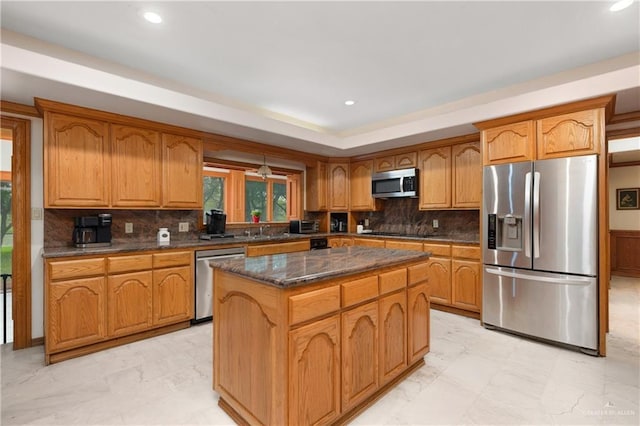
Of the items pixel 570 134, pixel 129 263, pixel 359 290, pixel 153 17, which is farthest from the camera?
pixel 129 263

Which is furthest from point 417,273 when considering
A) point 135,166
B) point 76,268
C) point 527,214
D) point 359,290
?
point 135,166

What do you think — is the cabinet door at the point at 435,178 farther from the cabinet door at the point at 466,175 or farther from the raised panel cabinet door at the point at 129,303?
the raised panel cabinet door at the point at 129,303

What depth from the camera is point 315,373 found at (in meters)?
1.64

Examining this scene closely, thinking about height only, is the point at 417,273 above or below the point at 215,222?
below

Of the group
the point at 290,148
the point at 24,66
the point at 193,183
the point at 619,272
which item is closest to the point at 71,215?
the point at 193,183

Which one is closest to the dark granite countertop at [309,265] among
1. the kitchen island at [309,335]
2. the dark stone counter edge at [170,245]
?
the kitchen island at [309,335]

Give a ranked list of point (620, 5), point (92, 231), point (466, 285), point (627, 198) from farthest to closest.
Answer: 1. point (627, 198)
2. point (466, 285)
3. point (92, 231)
4. point (620, 5)

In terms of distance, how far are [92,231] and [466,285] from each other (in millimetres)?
4166

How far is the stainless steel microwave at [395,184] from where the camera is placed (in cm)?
457

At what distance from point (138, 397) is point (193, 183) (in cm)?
231

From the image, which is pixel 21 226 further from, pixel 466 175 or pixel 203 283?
pixel 466 175

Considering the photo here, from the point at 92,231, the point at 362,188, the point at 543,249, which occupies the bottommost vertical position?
the point at 543,249

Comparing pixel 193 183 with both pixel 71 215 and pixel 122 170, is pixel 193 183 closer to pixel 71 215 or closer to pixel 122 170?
pixel 122 170

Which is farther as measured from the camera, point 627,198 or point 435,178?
point 627,198
